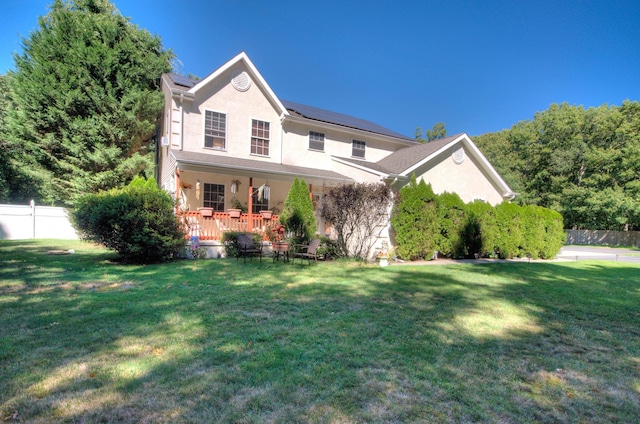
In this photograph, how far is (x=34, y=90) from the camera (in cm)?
1591

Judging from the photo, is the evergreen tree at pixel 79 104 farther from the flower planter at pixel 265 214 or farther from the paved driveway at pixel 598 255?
the paved driveway at pixel 598 255

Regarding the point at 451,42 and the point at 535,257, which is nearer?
the point at 535,257

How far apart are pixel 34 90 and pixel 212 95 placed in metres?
9.88

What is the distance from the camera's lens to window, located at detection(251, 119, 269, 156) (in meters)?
15.0

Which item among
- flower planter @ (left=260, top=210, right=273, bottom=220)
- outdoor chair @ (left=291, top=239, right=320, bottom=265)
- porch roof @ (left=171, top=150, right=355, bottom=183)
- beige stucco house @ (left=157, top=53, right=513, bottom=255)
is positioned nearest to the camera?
outdoor chair @ (left=291, top=239, right=320, bottom=265)

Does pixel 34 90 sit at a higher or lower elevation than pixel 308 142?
higher

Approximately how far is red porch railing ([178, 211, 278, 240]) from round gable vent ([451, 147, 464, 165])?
30.8 ft

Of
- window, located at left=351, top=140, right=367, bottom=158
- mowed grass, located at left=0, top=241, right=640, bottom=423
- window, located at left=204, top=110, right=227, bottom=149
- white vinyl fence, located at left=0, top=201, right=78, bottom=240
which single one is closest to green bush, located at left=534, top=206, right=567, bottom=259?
mowed grass, located at left=0, top=241, right=640, bottom=423

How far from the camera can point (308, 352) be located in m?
3.67

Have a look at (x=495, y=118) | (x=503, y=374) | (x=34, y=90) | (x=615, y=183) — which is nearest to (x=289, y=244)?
(x=503, y=374)

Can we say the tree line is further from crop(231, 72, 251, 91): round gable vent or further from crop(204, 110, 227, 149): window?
crop(204, 110, 227, 149): window

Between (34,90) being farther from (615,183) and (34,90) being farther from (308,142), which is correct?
(615,183)

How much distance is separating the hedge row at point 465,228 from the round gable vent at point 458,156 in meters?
2.75

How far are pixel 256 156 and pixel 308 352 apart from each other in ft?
40.6
